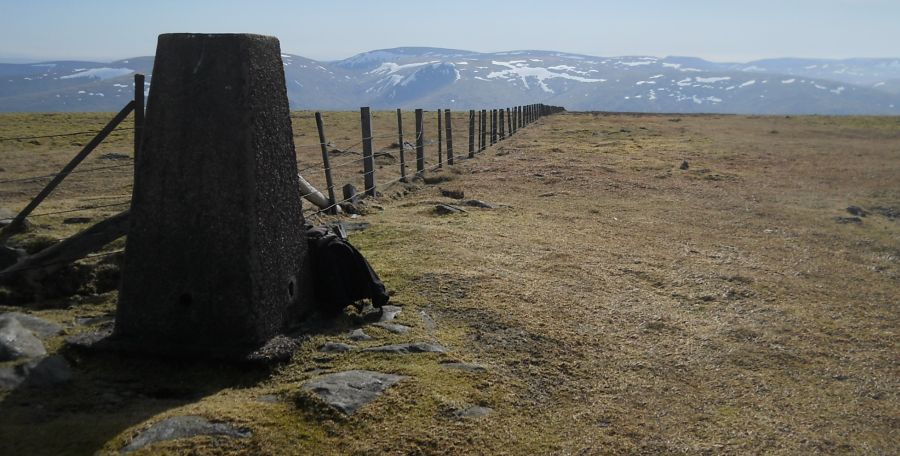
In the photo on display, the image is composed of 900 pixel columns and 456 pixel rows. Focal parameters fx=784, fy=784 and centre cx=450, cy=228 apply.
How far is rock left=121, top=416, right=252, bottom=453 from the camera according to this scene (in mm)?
4266

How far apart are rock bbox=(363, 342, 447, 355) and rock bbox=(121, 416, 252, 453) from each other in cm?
143

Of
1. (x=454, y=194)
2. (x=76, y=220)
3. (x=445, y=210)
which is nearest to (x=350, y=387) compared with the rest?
(x=76, y=220)

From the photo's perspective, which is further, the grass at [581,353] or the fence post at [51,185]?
the fence post at [51,185]

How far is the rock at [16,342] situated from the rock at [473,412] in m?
2.87

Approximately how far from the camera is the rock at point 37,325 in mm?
5770

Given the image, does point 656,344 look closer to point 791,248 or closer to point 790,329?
point 790,329

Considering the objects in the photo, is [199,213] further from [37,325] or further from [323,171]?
[323,171]

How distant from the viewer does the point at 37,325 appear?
5902 mm

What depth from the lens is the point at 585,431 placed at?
196 inches

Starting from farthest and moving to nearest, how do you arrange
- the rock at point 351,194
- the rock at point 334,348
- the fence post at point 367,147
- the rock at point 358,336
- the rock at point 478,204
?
the fence post at point 367,147
the rock at point 478,204
the rock at point 351,194
the rock at point 358,336
the rock at point 334,348

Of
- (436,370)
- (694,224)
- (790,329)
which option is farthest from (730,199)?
(436,370)

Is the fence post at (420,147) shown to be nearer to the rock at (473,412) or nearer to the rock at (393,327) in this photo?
the rock at (393,327)

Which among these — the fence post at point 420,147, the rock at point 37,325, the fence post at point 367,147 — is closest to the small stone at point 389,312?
the rock at point 37,325

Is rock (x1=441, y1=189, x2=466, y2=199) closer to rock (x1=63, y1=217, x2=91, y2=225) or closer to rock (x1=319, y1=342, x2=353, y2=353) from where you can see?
rock (x1=63, y1=217, x2=91, y2=225)
